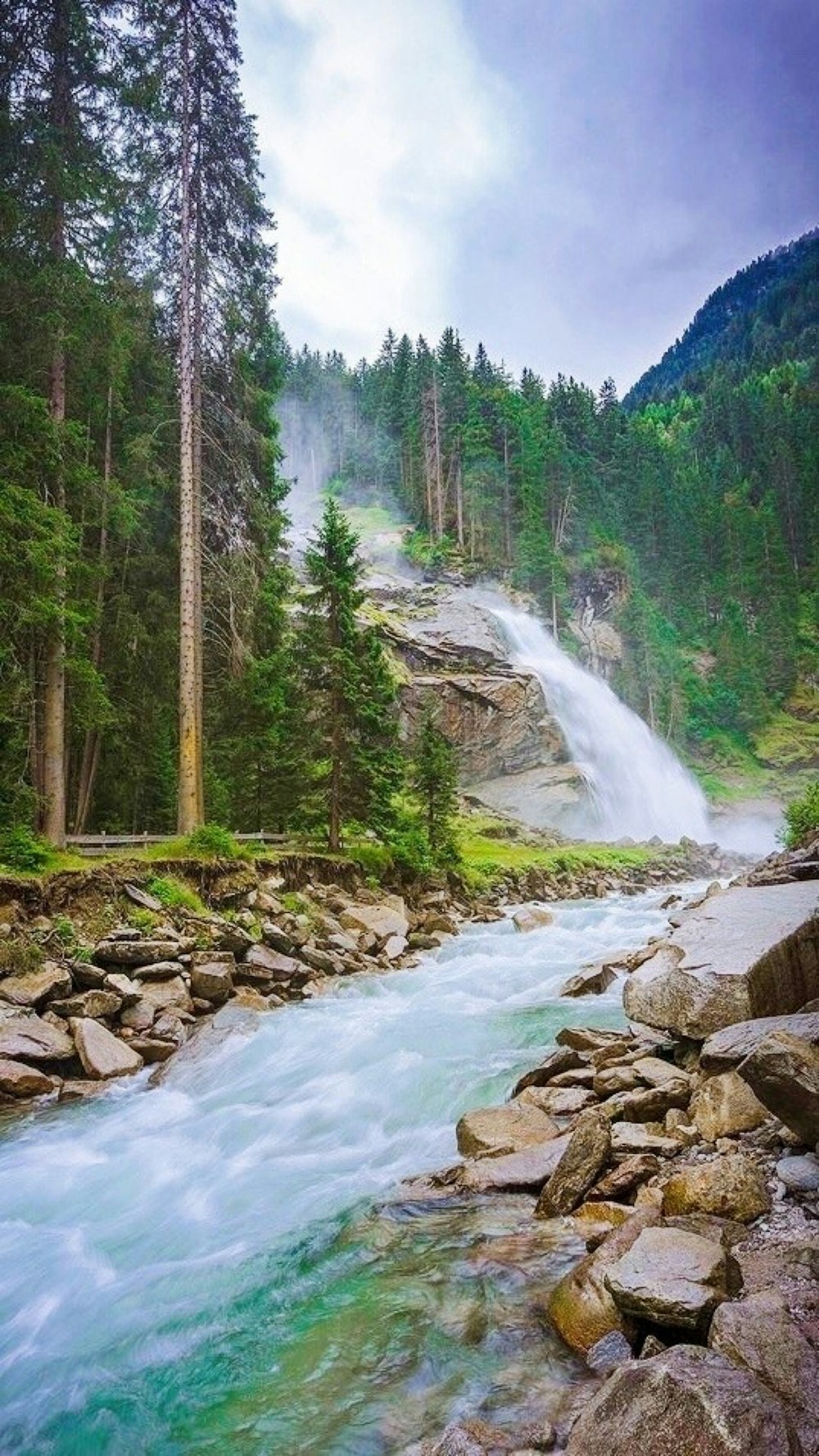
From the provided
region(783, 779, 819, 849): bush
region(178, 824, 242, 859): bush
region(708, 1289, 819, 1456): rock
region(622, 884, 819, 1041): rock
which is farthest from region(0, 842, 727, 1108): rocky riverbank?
region(783, 779, 819, 849): bush

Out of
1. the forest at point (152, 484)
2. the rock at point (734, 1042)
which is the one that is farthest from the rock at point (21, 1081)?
the rock at point (734, 1042)

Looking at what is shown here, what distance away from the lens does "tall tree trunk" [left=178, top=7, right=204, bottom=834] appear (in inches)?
617

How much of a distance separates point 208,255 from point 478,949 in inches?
702

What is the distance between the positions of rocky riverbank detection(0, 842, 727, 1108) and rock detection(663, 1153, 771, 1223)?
6.65 meters

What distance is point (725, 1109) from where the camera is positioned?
16.6 ft

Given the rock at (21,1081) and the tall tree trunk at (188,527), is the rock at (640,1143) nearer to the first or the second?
the rock at (21,1081)

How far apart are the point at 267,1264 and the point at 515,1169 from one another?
1838 millimetres

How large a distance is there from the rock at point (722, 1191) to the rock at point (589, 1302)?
256mm

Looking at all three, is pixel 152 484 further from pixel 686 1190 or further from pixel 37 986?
pixel 686 1190

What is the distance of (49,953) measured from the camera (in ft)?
34.0

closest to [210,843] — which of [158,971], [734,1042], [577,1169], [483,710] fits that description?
[158,971]

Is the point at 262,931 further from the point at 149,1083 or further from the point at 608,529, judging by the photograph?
the point at 608,529

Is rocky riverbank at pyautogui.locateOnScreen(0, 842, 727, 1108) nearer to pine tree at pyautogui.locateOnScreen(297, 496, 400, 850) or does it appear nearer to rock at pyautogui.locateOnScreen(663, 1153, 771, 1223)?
pine tree at pyautogui.locateOnScreen(297, 496, 400, 850)

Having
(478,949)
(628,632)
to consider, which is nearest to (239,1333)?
(478,949)
